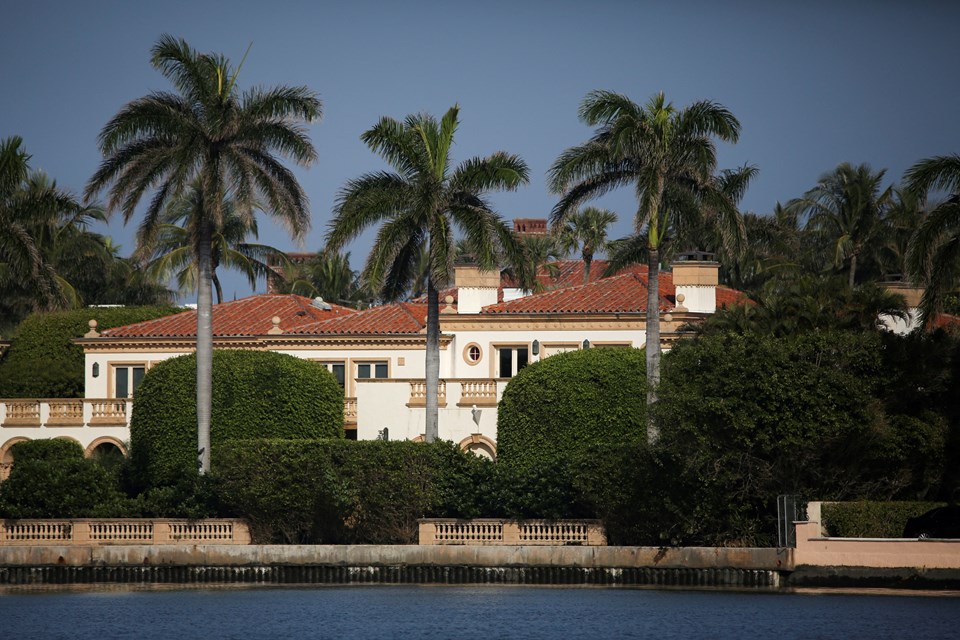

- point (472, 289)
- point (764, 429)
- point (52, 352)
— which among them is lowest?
point (764, 429)

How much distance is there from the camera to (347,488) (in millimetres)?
Result: 50188

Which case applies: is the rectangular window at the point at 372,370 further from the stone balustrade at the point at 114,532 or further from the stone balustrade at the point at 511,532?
the stone balustrade at the point at 511,532

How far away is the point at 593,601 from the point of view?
43.2 m

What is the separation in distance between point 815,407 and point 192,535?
1831cm

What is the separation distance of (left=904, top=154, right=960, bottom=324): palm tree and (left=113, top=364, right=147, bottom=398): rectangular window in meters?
35.0

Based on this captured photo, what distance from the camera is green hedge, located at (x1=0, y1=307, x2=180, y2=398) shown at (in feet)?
237

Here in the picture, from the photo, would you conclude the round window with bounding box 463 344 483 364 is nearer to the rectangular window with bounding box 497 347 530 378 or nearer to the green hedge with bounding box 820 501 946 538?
Result: the rectangular window with bounding box 497 347 530 378

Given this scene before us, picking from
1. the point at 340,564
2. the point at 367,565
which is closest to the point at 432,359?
the point at 367,565

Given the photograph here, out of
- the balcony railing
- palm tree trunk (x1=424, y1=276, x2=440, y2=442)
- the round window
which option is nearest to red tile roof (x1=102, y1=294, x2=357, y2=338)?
the balcony railing

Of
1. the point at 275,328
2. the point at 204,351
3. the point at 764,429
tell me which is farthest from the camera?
the point at 275,328

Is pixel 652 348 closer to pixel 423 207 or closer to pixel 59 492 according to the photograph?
pixel 423 207

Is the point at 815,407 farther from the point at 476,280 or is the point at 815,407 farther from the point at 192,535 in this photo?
the point at 476,280

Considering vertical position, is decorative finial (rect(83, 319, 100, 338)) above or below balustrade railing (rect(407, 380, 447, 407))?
above

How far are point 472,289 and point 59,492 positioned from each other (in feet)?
67.8
